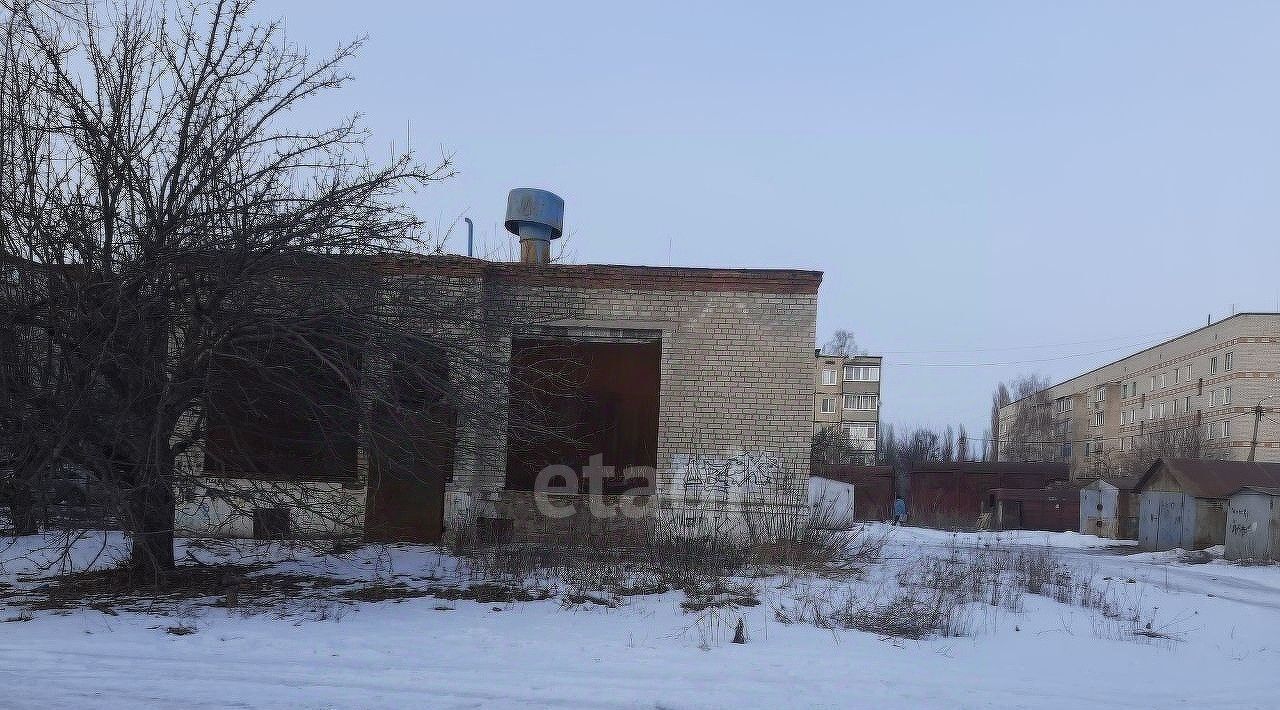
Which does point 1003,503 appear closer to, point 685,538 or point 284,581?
point 685,538

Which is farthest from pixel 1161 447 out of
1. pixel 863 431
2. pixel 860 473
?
pixel 863 431

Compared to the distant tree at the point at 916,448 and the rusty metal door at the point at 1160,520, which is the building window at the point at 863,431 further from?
the rusty metal door at the point at 1160,520

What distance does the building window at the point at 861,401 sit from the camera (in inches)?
2547

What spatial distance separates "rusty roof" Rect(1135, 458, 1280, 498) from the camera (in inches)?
789

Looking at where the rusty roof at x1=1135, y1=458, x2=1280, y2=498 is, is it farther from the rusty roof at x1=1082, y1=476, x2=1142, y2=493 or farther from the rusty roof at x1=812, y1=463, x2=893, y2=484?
the rusty roof at x1=812, y1=463, x2=893, y2=484

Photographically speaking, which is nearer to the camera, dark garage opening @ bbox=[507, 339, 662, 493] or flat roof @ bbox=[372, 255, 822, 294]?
flat roof @ bbox=[372, 255, 822, 294]

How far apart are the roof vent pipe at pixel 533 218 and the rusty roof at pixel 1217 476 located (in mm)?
17204

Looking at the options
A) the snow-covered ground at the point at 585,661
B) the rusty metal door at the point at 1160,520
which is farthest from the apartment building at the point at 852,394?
the snow-covered ground at the point at 585,661

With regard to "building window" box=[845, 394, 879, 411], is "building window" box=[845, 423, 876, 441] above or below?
below

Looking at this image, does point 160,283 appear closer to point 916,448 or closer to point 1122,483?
point 1122,483

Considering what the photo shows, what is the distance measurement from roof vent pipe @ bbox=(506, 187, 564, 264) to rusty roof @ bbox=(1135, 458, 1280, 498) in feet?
56.4

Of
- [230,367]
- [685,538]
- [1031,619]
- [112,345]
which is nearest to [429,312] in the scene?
[230,367]

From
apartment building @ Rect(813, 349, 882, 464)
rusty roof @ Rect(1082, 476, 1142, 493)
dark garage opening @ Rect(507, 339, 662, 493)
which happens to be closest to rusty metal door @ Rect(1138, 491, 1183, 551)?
rusty roof @ Rect(1082, 476, 1142, 493)

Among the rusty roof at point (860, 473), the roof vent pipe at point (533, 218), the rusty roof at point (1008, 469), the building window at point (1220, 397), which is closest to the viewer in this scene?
the roof vent pipe at point (533, 218)
